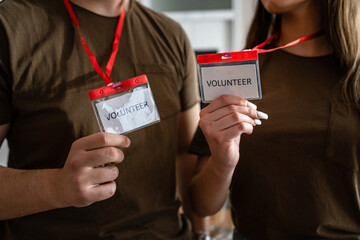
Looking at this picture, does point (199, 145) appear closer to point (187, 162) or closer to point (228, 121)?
point (187, 162)

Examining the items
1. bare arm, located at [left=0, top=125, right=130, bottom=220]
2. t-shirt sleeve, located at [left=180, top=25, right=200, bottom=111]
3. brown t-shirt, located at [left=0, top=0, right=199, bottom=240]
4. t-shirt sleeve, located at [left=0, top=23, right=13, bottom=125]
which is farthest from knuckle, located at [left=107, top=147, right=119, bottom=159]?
t-shirt sleeve, located at [left=180, top=25, right=200, bottom=111]

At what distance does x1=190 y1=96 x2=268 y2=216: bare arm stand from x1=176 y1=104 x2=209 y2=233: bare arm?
0.33 feet

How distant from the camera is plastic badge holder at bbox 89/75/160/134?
0.78 m

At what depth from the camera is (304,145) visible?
99 centimetres

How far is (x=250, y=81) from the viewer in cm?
81

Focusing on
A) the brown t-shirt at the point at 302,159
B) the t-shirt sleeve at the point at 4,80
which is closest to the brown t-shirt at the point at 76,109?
the t-shirt sleeve at the point at 4,80

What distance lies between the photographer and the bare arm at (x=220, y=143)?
32.4 inches

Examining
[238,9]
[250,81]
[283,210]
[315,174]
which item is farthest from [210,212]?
[238,9]

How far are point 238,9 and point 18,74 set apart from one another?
243 centimetres

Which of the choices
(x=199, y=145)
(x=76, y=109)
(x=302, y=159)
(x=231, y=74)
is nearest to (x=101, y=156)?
(x=76, y=109)

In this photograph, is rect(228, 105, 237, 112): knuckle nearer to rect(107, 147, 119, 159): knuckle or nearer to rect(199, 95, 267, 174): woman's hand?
rect(199, 95, 267, 174): woman's hand

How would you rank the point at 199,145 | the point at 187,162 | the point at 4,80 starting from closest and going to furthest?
the point at 4,80
the point at 199,145
the point at 187,162

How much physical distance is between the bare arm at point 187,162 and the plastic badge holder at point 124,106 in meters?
0.39

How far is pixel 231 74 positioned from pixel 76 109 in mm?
414
